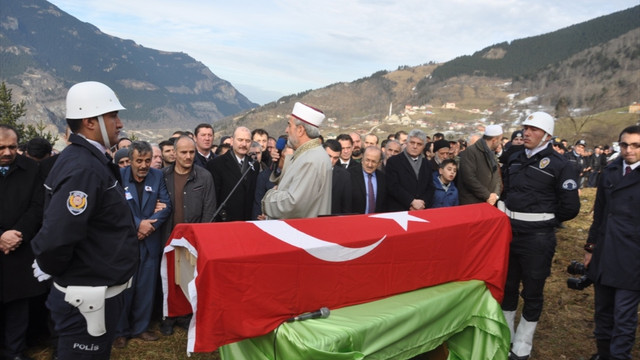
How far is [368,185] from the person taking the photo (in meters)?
5.51

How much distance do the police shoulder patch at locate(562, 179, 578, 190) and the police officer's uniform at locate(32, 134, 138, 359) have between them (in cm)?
386

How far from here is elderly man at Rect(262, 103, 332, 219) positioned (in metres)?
3.23

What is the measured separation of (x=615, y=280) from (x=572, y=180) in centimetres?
97

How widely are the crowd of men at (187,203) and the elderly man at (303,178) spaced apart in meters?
0.01

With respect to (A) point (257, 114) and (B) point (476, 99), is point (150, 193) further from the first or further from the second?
(B) point (476, 99)

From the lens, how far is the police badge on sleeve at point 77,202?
2.26 metres

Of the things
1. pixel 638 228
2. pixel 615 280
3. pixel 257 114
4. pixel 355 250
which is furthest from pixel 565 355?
pixel 257 114

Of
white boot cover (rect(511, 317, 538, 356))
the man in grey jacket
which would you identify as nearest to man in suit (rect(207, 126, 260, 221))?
the man in grey jacket

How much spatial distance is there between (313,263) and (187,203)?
7.29 feet

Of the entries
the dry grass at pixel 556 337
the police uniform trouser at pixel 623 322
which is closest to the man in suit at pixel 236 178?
the dry grass at pixel 556 337

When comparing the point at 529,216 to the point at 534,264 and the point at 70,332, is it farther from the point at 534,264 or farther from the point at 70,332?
the point at 70,332

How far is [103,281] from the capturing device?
2.47 m

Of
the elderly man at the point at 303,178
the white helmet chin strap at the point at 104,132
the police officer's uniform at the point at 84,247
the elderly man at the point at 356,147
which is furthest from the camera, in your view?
the elderly man at the point at 356,147

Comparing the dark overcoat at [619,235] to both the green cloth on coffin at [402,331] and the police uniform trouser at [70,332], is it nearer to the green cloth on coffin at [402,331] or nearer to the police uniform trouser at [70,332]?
the green cloth on coffin at [402,331]
